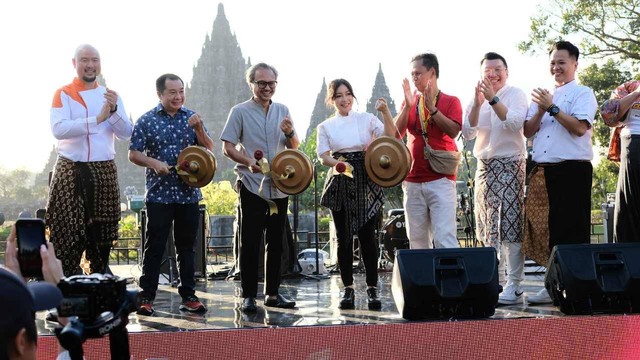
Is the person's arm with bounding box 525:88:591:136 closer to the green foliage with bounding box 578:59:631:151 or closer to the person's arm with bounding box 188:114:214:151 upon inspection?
the person's arm with bounding box 188:114:214:151

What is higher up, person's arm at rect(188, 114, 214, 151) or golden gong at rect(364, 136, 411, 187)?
person's arm at rect(188, 114, 214, 151)

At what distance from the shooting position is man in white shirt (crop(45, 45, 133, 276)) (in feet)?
16.3

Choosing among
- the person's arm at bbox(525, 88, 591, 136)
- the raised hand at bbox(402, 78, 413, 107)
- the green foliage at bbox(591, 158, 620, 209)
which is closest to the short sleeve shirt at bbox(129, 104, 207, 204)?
the raised hand at bbox(402, 78, 413, 107)

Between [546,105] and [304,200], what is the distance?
43190 millimetres

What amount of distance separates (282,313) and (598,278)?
6.22 ft

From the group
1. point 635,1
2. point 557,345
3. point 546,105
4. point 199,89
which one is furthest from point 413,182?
point 199,89

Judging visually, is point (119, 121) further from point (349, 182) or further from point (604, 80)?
point (604, 80)

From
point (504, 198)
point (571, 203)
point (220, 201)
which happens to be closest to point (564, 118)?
point (571, 203)

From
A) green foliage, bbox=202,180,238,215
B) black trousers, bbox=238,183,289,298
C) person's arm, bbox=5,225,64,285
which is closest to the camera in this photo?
person's arm, bbox=5,225,64,285

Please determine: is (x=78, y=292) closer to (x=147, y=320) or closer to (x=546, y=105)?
(x=147, y=320)

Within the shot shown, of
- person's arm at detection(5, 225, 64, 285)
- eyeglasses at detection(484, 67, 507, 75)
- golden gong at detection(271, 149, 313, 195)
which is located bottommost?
person's arm at detection(5, 225, 64, 285)

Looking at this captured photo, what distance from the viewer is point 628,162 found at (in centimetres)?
509

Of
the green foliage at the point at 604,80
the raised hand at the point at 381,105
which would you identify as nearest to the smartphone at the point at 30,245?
the raised hand at the point at 381,105

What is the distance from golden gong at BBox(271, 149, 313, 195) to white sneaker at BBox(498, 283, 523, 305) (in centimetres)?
151
